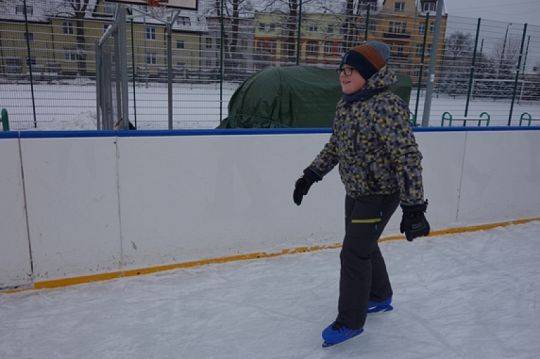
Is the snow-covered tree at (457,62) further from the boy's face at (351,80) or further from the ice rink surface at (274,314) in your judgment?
the boy's face at (351,80)

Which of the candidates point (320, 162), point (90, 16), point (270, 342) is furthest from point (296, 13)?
point (270, 342)

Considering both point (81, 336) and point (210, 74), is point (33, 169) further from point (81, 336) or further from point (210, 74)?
point (210, 74)

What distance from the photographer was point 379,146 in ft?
6.44

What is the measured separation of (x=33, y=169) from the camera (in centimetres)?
264

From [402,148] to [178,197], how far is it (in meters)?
1.67

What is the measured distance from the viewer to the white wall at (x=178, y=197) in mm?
2719

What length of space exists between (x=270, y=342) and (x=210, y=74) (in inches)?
221

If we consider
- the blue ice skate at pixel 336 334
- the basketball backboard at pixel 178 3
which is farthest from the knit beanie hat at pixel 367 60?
the basketball backboard at pixel 178 3

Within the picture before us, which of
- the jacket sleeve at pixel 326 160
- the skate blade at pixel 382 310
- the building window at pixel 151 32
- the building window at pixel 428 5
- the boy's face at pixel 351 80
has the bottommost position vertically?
the skate blade at pixel 382 310

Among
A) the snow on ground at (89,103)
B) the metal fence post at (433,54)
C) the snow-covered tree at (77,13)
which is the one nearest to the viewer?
the metal fence post at (433,54)

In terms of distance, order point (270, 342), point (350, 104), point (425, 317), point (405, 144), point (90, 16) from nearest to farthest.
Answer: point (405, 144), point (350, 104), point (270, 342), point (425, 317), point (90, 16)

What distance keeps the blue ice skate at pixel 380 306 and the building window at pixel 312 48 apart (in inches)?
223

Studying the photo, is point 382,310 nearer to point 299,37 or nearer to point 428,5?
point 299,37

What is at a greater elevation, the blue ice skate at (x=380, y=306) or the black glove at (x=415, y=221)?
the black glove at (x=415, y=221)
